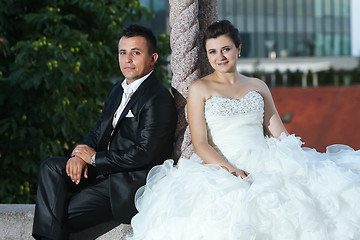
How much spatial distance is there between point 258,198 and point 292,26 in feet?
181

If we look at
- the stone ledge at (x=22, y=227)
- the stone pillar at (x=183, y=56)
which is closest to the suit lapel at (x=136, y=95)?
the stone pillar at (x=183, y=56)

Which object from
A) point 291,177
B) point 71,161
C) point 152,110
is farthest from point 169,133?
point 291,177

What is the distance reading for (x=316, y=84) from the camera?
1811 inches

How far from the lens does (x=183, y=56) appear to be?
3465 millimetres

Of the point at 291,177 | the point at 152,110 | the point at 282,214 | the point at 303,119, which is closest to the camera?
the point at 282,214

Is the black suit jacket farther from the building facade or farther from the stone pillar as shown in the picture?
the building facade

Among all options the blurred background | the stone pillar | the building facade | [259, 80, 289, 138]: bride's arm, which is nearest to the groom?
the stone pillar

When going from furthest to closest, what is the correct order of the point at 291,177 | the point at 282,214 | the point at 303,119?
the point at 303,119, the point at 291,177, the point at 282,214

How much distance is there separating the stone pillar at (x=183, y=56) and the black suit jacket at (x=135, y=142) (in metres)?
0.11

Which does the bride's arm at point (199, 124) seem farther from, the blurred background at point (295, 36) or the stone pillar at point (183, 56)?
the blurred background at point (295, 36)

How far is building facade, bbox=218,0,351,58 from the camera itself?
54.2 meters

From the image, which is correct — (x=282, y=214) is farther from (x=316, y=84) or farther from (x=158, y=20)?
(x=316, y=84)

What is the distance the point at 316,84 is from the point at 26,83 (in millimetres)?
42864

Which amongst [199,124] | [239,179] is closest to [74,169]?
[199,124]
